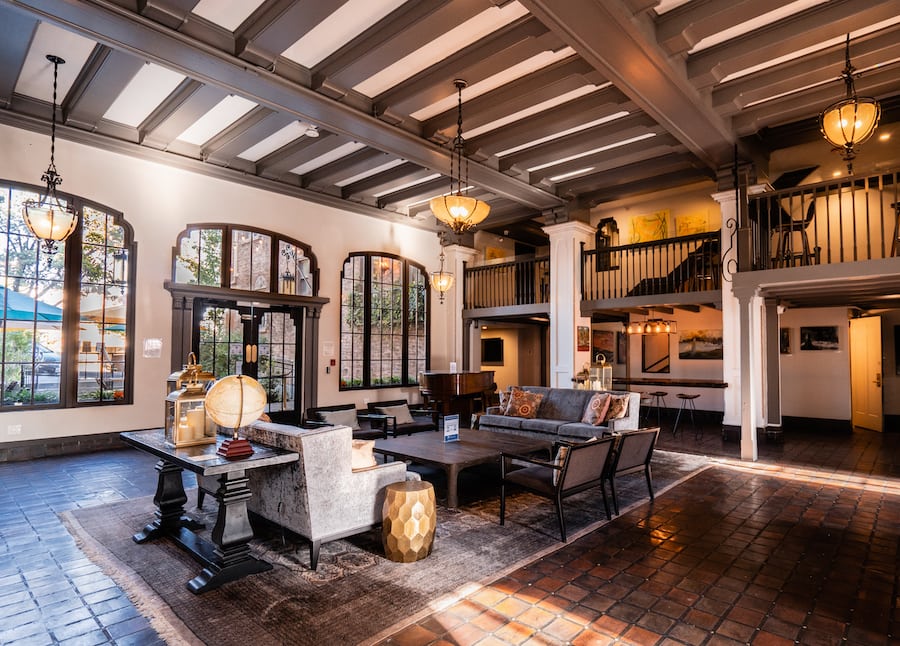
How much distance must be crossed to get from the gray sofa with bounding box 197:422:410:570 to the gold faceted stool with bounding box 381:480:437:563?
7.0 inches

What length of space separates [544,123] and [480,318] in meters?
5.46

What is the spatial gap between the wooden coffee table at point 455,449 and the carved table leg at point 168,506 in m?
1.74

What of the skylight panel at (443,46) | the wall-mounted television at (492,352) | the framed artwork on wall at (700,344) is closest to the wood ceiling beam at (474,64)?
the skylight panel at (443,46)

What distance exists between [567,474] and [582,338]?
6.26m

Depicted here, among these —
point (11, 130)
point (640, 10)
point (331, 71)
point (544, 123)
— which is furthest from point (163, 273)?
point (640, 10)

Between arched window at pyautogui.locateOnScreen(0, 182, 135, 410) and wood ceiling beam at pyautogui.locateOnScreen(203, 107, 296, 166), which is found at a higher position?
wood ceiling beam at pyautogui.locateOnScreen(203, 107, 296, 166)

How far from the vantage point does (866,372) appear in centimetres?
963

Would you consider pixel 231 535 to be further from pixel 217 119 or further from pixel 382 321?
pixel 382 321

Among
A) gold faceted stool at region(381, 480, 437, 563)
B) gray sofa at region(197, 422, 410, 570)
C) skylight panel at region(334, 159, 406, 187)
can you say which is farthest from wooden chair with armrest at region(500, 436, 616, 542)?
skylight panel at region(334, 159, 406, 187)

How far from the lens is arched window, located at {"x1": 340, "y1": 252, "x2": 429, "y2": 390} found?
9.69m

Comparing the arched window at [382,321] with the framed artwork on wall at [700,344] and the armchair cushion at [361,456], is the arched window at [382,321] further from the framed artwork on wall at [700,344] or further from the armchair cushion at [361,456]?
the armchair cushion at [361,456]

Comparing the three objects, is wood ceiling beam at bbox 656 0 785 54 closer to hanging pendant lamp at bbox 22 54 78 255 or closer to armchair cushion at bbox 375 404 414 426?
armchair cushion at bbox 375 404 414 426

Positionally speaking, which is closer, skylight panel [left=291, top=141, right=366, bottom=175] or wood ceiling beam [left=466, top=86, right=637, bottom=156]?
wood ceiling beam [left=466, top=86, right=637, bottom=156]

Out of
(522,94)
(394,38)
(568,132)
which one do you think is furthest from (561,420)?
(394,38)
